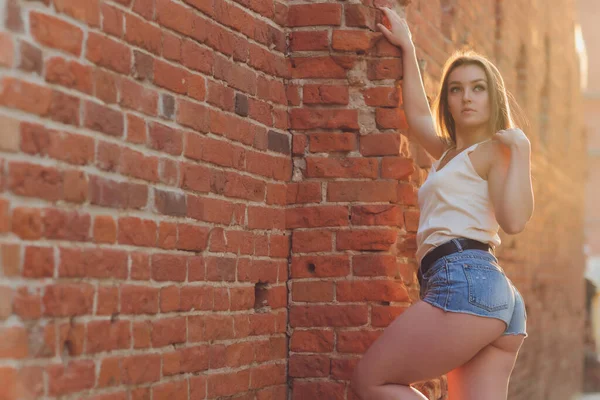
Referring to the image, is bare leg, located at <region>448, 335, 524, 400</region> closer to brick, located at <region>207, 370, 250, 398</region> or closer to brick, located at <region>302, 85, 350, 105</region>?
brick, located at <region>207, 370, 250, 398</region>

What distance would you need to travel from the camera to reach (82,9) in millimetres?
2998

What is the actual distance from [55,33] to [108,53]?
29 cm

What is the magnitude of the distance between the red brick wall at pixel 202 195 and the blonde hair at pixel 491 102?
0.21m

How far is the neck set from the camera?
403cm

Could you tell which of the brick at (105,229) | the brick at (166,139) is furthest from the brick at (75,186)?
the brick at (166,139)

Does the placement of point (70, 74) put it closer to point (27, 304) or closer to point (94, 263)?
point (94, 263)

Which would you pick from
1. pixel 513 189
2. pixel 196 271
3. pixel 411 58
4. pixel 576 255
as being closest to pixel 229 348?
pixel 196 271

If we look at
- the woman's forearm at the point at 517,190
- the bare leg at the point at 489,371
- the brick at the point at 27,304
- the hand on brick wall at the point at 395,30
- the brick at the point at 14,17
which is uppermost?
the hand on brick wall at the point at 395,30

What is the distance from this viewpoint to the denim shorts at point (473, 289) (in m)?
3.62

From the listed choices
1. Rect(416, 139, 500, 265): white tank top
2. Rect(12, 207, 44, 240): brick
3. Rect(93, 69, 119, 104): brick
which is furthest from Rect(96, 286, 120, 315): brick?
Rect(416, 139, 500, 265): white tank top

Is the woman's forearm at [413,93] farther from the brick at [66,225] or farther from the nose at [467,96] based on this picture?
the brick at [66,225]

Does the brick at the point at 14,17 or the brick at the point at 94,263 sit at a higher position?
the brick at the point at 14,17

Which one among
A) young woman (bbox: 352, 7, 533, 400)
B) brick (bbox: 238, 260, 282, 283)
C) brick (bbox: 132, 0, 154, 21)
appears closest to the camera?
brick (bbox: 132, 0, 154, 21)

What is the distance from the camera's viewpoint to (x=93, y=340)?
→ 9.96 ft
